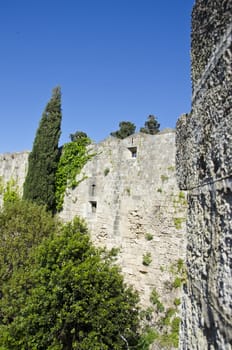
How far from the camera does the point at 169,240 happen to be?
8750 mm

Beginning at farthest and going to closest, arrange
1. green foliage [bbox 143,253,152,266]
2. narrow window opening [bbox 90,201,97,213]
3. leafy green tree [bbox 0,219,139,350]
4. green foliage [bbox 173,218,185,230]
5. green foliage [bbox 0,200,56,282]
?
1. narrow window opening [bbox 90,201,97,213]
2. green foliage [bbox 0,200,56,282]
3. green foliage [bbox 143,253,152,266]
4. green foliage [bbox 173,218,185,230]
5. leafy green tree [bbox 0,219,139,350]

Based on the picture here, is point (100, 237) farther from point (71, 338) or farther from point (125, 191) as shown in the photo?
point (71, 338)

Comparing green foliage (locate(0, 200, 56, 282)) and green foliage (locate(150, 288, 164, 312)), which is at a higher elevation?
green foliage (locate(0, 200, 56, 282))

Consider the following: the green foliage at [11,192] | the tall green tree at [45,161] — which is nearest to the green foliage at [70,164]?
the tall green tree at [45,161]

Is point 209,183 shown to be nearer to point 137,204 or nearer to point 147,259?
point 147,259

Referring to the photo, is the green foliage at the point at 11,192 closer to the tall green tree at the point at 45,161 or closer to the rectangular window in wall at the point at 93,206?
the tall green tree at the point at 45,161

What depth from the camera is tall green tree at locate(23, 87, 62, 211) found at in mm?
11852

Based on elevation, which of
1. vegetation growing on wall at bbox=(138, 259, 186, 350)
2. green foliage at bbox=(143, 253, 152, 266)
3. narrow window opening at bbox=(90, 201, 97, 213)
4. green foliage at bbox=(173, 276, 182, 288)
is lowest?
vegetation growing on wall at bbox=(138, 259, 186, 350)

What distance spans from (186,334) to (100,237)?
9.09 metres

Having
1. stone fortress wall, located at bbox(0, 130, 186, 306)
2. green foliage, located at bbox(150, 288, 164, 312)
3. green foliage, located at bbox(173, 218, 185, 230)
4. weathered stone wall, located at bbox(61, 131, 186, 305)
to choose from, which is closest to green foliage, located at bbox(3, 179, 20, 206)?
stone fortress wall, located at bbox(0, 130, 186, 306)

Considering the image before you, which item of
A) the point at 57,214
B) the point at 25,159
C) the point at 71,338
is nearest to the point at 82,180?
the point at 57,214

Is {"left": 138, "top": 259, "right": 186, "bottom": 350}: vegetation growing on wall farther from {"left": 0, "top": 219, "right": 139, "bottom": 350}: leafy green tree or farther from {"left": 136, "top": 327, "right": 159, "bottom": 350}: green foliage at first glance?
{"left": 0, "top": 219, "right": 139, "bottom": 350}: leafy green tree

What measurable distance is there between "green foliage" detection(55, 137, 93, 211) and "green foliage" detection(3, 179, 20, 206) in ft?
9.21

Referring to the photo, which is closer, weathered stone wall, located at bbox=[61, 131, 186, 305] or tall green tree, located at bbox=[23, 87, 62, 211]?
weathered stone wall, located at bbox=[61, 131, 186, 305]
